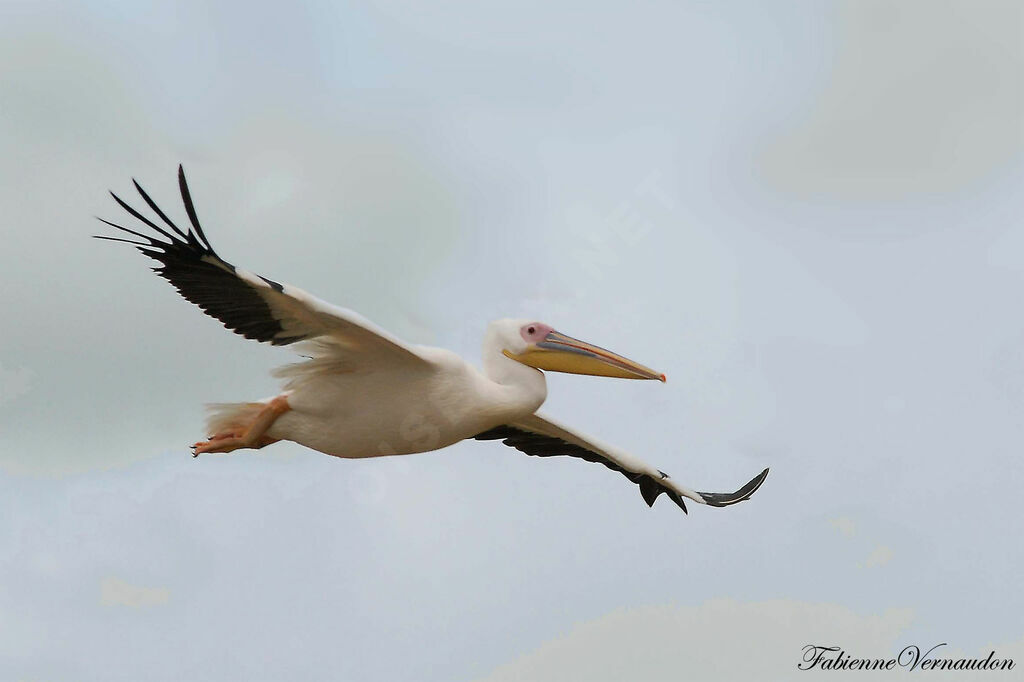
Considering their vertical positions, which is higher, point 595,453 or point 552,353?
point 552,353

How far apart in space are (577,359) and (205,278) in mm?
3020

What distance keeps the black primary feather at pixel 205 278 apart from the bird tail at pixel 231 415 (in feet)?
2.89

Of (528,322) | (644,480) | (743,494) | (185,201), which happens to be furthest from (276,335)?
(743,494)

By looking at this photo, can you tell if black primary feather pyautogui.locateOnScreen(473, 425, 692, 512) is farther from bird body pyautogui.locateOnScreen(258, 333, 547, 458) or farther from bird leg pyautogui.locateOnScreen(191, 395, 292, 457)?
bird leg pyautogui.locateOnScreen(191, 395, 292, 457)

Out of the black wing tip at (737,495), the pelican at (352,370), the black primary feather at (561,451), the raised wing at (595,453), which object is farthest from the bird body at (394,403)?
the black wing tip at (737,495)

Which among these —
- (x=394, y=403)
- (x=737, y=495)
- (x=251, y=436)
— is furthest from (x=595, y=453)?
(x=251, y=436)

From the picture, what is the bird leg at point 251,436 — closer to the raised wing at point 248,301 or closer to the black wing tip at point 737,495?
the raised wing at point 248,301

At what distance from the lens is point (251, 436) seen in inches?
464

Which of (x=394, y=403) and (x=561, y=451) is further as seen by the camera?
(x=561, y=451)

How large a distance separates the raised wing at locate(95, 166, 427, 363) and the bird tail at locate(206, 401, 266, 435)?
88 centimetres

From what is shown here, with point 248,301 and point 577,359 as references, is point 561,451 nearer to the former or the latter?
point 577,359

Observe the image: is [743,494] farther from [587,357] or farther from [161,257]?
[161,257]

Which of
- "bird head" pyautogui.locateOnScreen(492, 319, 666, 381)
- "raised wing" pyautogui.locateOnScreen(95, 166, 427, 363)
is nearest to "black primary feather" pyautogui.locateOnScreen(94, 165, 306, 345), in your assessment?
"raised wing" pyautogui.locateOnScreen(95, 166, 427, 363)

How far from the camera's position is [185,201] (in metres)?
10.5
